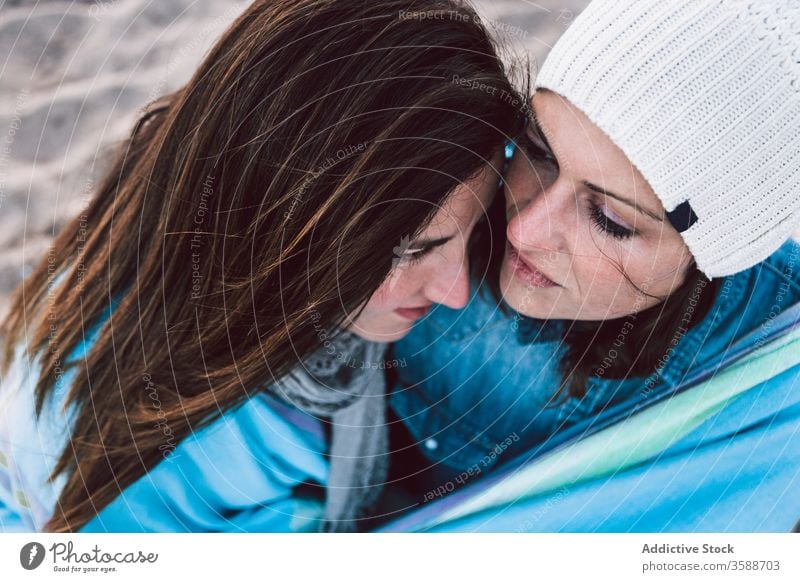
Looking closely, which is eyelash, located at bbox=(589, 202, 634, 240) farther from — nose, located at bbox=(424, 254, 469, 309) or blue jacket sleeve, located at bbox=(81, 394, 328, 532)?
blue jacket sleeve, located at bbox=(81, 394, 328, 532)

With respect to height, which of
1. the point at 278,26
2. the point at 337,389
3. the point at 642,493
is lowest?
the point at 642,493

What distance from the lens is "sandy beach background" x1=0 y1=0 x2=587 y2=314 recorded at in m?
0.52

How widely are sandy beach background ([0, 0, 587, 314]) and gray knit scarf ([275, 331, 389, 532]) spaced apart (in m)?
0.22

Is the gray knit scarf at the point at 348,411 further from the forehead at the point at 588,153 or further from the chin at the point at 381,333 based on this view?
the forehead at the point at 588,153

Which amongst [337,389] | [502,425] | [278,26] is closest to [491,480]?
[502,425]

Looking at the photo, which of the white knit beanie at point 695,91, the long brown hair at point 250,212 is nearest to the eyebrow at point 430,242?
the long brown hair at point 250,212

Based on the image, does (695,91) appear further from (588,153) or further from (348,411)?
(348,411)

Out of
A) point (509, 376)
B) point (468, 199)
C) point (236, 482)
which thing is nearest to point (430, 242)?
point (468, 199)

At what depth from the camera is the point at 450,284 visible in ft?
1.76

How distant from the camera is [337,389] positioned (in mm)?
554

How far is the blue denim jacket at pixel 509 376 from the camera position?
56 centimetres

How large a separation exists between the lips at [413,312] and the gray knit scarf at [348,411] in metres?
0.03
